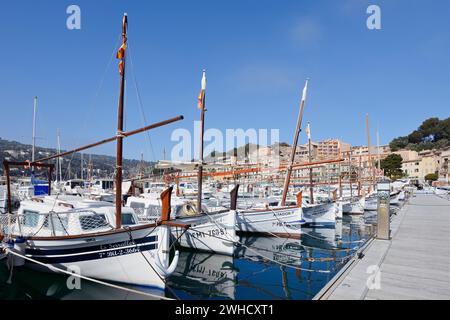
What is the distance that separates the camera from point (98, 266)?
1036 cm

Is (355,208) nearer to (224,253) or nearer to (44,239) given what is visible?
(224,253)

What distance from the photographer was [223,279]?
12.2 metres

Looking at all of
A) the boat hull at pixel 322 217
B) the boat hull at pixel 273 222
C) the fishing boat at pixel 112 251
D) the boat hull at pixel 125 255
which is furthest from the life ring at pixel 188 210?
the boat hull at pixel 322 217

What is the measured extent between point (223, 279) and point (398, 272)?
6.24m

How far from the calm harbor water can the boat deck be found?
117 cm

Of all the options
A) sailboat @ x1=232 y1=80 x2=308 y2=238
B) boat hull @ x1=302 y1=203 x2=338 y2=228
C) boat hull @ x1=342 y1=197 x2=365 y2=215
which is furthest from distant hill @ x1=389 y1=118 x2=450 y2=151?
sailboat @ x1=232 y1=80 x2=308 y2=238

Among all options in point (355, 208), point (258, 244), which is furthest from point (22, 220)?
point (355, 208)

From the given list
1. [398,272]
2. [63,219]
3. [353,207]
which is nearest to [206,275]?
[63,219]

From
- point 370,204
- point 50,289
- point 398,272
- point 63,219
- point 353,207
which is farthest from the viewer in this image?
point 370,204

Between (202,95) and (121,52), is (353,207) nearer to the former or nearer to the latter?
(202,95)

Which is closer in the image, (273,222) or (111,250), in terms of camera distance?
(111,250)

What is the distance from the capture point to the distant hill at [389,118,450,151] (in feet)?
452
